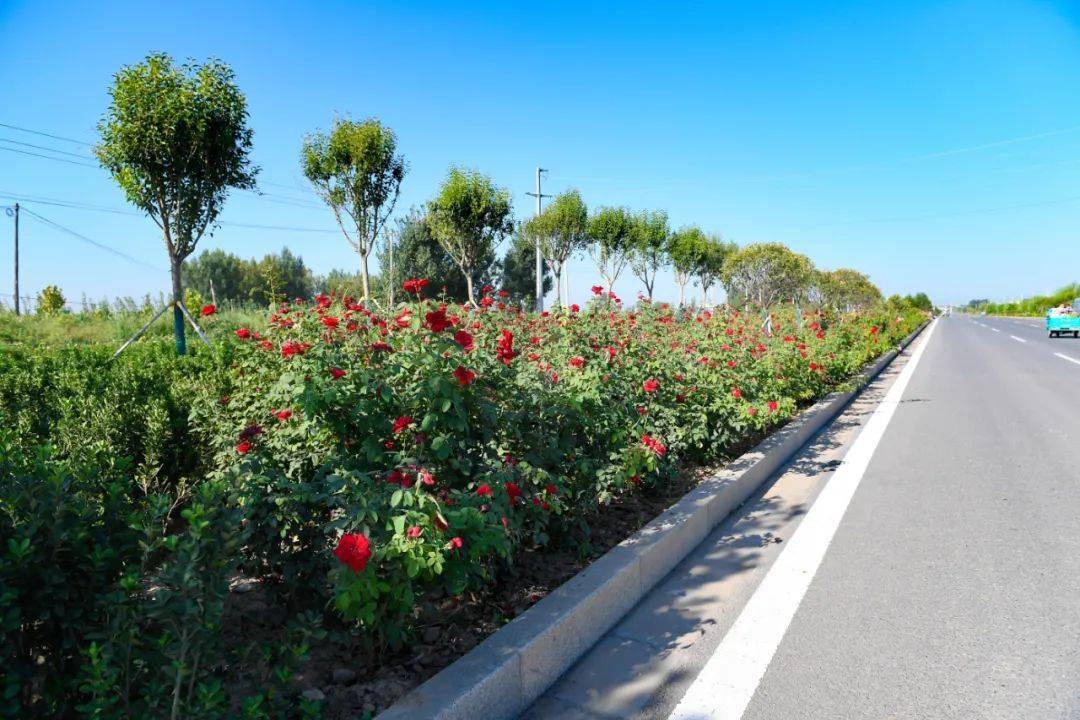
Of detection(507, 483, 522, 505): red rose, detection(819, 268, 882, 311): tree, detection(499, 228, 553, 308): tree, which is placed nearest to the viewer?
detection(507, 483, 522, 505): red rose

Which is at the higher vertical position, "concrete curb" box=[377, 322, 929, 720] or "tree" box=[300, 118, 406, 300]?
"tree" box=[300, 118, 406, 300]

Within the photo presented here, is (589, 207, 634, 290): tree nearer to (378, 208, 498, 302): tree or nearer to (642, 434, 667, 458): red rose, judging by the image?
(378, 208, 498, 302): tree

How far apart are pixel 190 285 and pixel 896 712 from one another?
194 feet

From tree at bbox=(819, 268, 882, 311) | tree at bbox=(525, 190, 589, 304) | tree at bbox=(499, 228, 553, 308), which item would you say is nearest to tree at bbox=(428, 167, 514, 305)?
tree at bbox=(525, 190, 589, 304)

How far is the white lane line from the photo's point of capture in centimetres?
238

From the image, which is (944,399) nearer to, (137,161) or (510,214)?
(137,161)

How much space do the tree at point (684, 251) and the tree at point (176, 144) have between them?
3251cm

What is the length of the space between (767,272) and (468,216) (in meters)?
21.4

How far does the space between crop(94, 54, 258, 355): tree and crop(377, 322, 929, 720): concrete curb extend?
7484 millimetres

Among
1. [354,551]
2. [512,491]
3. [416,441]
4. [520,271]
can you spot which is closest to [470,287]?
[416,441]

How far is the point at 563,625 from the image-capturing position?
2502mm

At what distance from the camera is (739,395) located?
546 cm

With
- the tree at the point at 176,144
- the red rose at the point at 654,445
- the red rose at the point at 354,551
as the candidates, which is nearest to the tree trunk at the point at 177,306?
the tree at the point at 176,144

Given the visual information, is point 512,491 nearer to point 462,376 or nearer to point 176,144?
point 462,376
